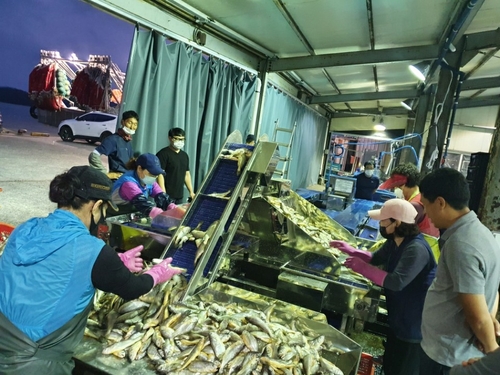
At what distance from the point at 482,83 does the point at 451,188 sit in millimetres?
9558

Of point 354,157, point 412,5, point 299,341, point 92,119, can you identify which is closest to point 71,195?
point 299,341

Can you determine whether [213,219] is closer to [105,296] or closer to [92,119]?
[105,296]

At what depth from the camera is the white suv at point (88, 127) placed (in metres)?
4.47

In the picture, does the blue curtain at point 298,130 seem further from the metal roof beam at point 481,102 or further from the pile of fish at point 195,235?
the metal roof beam at point 481,102

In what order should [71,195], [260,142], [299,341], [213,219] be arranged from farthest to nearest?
[260,142]
[213,219]
[299,341]
[71,195]

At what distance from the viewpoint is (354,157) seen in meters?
14.1

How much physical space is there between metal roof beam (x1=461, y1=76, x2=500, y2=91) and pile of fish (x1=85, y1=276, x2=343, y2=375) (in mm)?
10067

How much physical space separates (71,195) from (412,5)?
4986 mm

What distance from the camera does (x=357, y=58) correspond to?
248 inches

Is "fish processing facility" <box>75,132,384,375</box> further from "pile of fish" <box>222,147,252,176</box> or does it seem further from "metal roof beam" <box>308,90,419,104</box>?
"metal roof beam" <box>308,90,419,104</box>

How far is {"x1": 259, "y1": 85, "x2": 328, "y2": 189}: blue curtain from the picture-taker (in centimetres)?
819

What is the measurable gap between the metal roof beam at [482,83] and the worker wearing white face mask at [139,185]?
385 inches

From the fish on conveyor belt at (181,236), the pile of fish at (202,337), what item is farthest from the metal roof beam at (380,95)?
the pile of fish at (202,337)

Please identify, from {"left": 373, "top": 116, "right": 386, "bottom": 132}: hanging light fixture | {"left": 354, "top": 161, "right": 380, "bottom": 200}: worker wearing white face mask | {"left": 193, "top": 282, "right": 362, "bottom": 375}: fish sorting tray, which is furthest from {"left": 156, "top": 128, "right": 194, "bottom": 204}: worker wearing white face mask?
{"left": 373, "top": 116, "right": 386, "bottom": 132}: hanging light fixture
